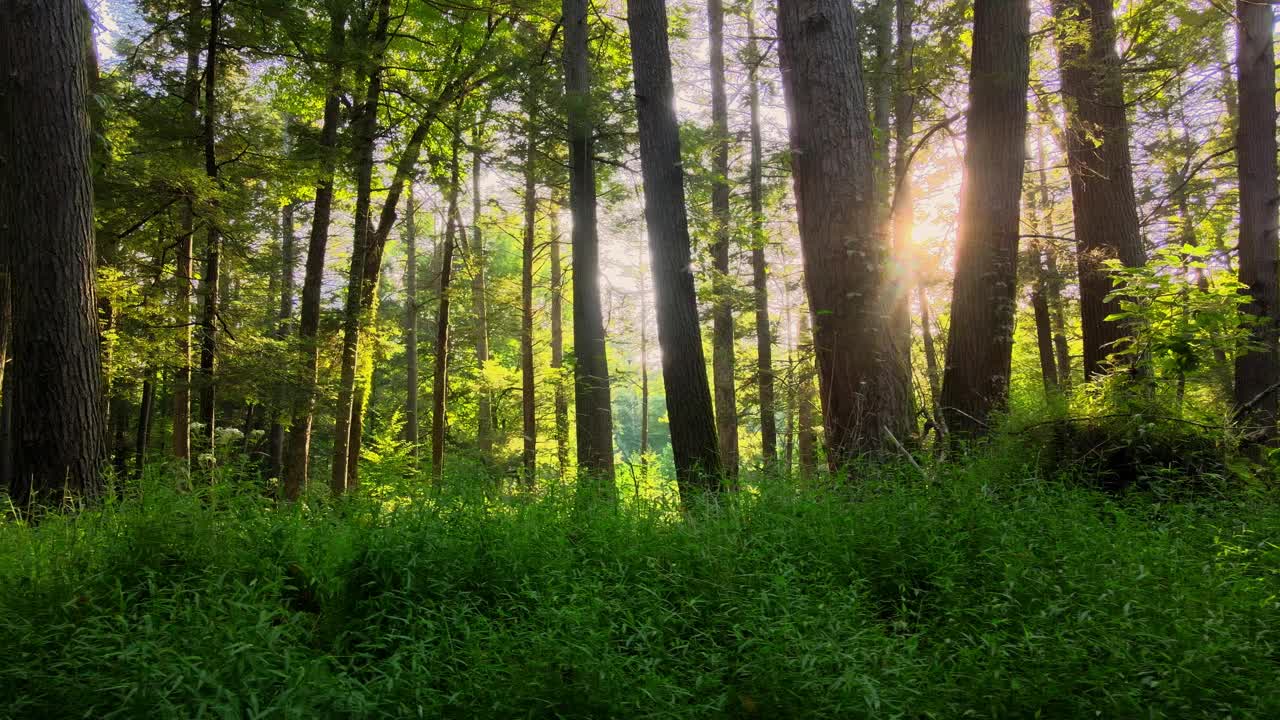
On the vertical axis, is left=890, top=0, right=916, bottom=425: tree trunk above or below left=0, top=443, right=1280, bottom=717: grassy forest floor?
above

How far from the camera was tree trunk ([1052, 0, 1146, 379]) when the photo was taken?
839 centimetres

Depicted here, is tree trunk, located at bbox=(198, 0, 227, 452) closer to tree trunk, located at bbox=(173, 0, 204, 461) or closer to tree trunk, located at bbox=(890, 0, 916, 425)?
tree trunk, located at bbox=(173, 0, 204, 461)

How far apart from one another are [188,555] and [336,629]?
2.98ft

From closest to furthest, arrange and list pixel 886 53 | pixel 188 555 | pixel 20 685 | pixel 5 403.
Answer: pixel 20 685 < pixel 188 555 < pixel 5 403 < pixel 886 53

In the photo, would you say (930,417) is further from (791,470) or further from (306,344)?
(306,344)

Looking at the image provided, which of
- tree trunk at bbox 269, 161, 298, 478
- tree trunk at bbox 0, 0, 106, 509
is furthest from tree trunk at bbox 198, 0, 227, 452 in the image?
tree trunk at bbox 269, 161, 298, 478

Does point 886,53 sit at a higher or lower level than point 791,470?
higher

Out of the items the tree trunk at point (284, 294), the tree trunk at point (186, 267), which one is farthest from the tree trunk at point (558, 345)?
the tree trunk at point (186, 267)

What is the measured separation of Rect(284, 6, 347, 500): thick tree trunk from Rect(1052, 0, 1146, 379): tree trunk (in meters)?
10.1

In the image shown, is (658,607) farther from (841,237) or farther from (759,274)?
(759,274)

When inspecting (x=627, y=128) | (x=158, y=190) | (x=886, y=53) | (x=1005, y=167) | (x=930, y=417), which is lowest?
(x=930, y=417)

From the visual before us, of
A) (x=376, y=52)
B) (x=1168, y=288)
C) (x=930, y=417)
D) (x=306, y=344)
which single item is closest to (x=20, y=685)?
(x=930, y=417)

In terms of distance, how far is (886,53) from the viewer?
45.3 ft

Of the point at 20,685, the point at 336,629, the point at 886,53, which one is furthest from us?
the point at 886,53
